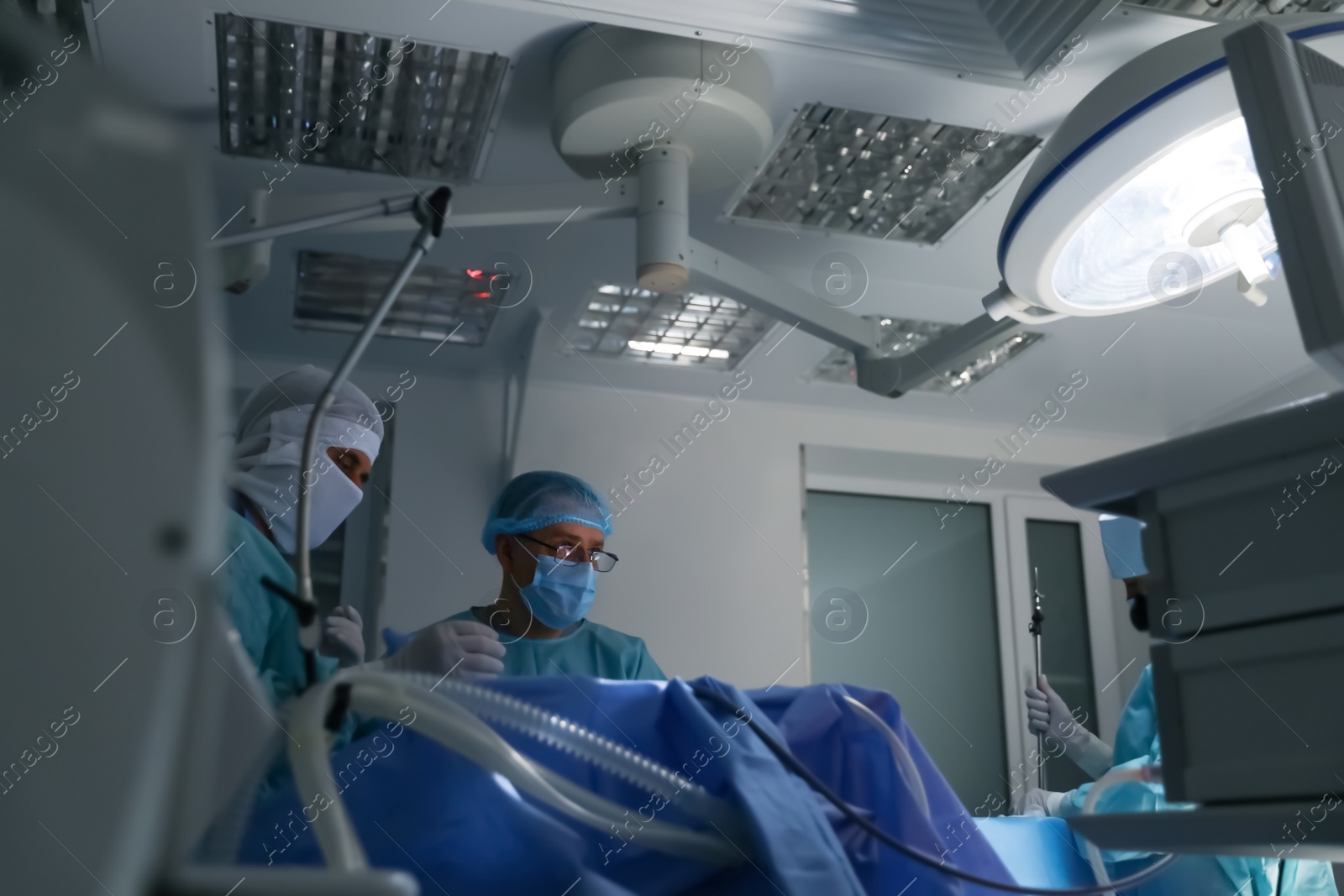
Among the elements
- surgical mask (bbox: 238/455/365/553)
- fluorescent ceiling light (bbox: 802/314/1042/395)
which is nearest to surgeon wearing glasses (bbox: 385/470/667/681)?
surgical mask (bbox: 238/455/365/553)

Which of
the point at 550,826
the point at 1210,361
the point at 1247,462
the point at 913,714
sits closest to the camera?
the point at 1247,462

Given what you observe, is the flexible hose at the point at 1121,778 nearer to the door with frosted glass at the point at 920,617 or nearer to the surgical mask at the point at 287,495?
the surgical mask at the point at 287,495

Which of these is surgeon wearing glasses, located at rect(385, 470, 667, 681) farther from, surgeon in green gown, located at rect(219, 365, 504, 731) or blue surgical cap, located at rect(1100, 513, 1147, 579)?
blue surgical cap, located at rect(1100, 513, 1147, 579)

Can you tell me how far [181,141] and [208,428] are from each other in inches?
4.2

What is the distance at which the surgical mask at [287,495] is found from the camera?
5.55ft

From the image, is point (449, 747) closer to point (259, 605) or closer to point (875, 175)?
point (259, 605)

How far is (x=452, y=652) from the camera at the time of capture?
1219 mm

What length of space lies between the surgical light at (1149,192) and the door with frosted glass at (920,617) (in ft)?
7.65

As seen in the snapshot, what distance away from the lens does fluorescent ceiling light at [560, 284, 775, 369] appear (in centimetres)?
277

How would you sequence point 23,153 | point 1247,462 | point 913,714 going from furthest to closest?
point 913,714 → point 1247,462 → point 23,153

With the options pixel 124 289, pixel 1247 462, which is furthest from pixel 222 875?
pixel 1247 462

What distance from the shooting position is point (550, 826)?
31.7 inches

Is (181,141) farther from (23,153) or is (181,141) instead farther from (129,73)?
(129,73)

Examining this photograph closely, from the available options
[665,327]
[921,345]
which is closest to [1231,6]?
[921,345]
